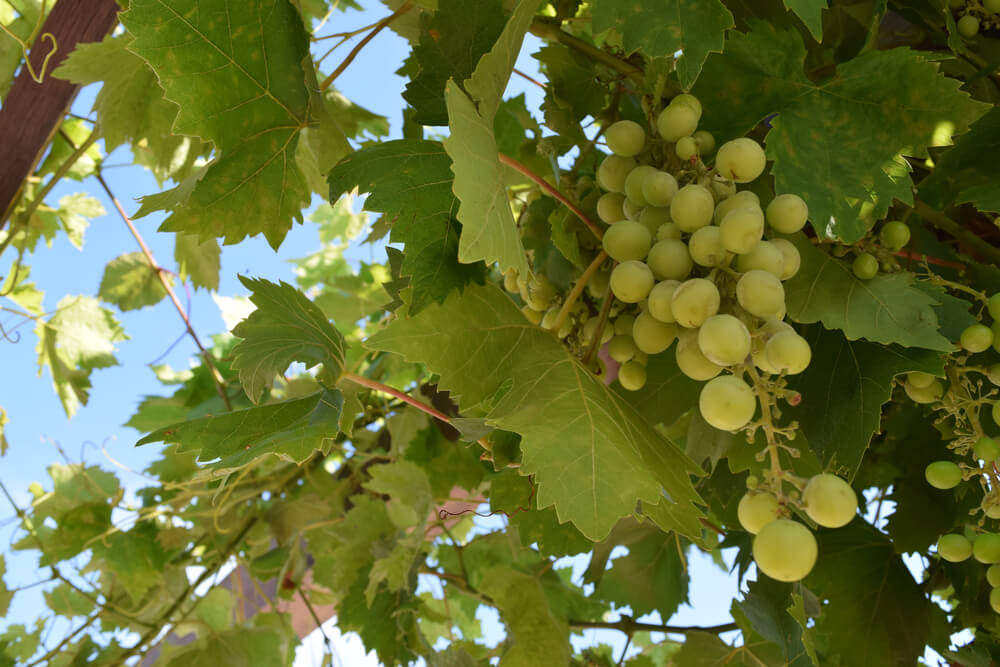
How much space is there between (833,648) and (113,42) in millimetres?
1183

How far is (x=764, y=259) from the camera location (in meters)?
0.50

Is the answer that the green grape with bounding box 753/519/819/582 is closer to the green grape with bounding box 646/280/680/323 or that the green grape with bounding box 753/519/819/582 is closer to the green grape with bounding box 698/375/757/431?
the green grape with bounding box 698/375/757/431

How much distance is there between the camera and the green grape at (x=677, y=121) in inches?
23.2

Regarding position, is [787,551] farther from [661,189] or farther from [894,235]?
[894,235]

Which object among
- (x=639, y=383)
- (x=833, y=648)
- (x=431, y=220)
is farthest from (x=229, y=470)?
(x=833, y=648)

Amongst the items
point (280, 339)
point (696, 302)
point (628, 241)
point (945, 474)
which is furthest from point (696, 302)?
point (280, 339)

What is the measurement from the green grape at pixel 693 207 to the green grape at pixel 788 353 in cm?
11

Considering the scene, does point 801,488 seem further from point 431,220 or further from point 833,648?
point 833,648

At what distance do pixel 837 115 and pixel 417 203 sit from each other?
38cm

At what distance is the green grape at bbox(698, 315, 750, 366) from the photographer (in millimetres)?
443

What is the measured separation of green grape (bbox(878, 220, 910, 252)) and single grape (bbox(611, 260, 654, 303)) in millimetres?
278

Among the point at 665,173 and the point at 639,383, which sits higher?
the point at 665,173

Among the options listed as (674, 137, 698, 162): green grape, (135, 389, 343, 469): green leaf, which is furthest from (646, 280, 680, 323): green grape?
(135, 389, 343, 469): green leaf

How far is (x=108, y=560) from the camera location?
1.43m
